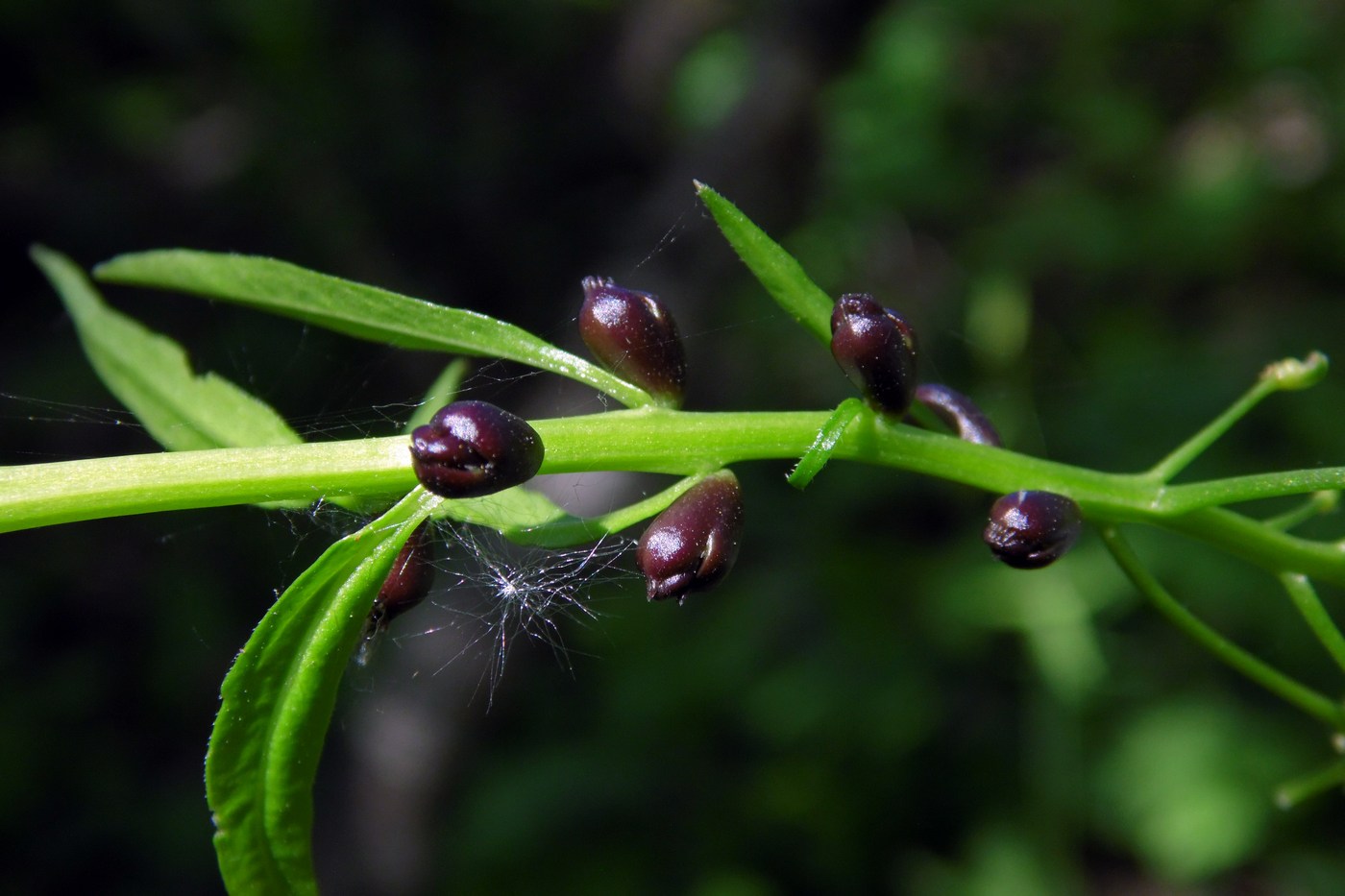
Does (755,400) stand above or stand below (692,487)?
above

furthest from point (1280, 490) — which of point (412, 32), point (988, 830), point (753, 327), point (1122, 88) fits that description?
point (412, 32)

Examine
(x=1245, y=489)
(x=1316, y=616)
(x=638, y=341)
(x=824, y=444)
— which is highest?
(x=638, y=341)

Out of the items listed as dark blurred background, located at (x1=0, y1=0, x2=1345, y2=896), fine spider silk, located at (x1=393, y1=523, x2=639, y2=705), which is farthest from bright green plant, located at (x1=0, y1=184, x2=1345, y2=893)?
dark blurred background, located at (x1=0, y1=0, x2=1345, y2=896)

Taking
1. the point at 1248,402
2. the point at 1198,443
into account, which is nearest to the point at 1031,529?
the point at 1198,443

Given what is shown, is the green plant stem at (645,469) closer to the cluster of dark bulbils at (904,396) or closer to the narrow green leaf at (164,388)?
the cluster of dark bulbils at (904,396)

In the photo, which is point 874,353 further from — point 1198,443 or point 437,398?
point 437,398

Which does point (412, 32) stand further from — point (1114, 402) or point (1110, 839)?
point (1110, 839)

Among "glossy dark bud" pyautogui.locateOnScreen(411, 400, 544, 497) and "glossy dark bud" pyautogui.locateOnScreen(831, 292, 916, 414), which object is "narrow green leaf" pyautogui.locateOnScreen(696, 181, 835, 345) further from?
"glossy dark bud" pyautogui.locateOnScreen(411, 400, 544, 497)
